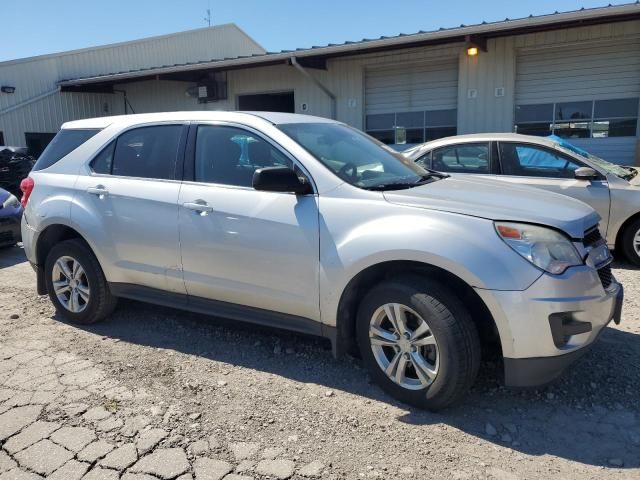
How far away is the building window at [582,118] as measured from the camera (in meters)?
11.8

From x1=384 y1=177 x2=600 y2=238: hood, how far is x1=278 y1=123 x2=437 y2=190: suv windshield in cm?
22

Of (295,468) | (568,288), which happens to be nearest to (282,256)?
(295,468)

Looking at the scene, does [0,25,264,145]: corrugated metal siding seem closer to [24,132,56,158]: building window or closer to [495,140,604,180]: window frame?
[24,132,56,158]: building window

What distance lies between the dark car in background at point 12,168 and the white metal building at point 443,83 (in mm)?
5774

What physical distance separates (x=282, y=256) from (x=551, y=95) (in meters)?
11.1

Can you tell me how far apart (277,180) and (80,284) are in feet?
7.73

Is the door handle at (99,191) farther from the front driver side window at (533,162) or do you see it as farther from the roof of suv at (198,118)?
the front driver side window at (533,162)

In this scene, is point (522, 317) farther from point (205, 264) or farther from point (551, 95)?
point (551, 95)

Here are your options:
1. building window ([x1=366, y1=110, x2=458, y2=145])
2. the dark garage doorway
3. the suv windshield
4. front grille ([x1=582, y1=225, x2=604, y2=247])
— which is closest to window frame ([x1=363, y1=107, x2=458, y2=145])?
building window ([x1=366, y1=110, x2=458, y2=145])

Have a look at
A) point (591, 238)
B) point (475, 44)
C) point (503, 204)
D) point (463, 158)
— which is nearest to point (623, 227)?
point (463, 158)

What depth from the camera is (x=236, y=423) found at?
3.04 meters

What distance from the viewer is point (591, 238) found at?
3191 millimetres

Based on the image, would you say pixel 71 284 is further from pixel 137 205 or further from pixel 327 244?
pixel 327 244

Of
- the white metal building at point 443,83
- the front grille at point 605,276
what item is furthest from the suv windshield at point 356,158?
the white metal building at point 443,83
